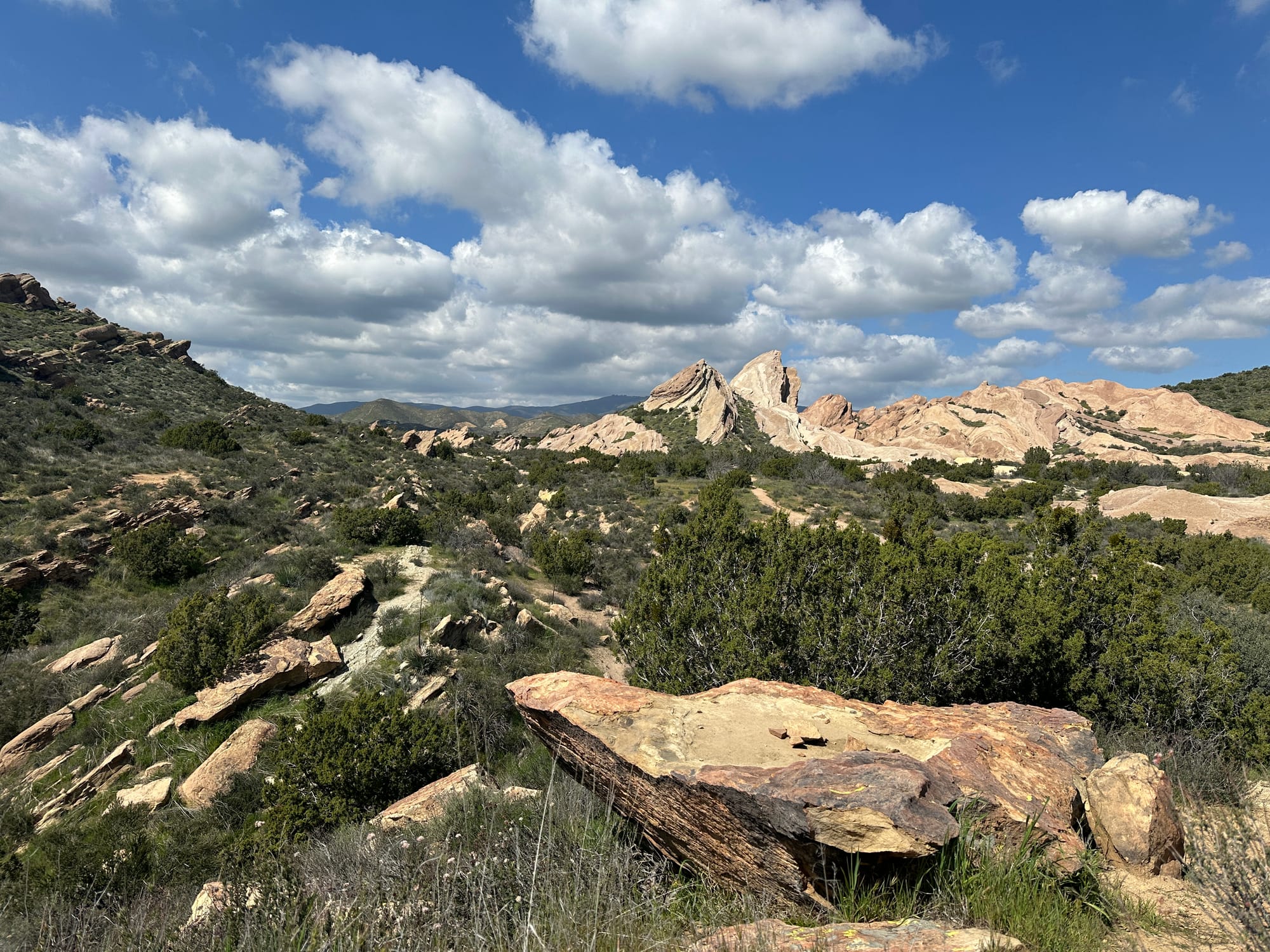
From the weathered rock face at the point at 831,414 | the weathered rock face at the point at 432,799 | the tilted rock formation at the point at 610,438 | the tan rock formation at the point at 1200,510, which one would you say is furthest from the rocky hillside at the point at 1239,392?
the weathered rock face at the point at 432,799

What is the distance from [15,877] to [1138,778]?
36.1ft

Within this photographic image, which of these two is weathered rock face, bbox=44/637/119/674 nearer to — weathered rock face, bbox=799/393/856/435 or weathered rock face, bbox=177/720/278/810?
weathered rock face, bbox=177/720/278/810

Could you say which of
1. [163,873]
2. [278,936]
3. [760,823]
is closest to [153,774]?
[163,873]

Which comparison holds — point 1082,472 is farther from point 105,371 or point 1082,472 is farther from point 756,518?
point 105,371

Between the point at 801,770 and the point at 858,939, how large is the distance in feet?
2.97

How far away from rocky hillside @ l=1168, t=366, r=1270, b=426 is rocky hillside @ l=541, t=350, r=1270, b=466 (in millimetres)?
2824

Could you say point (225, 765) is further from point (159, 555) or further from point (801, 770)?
point (159, 555)

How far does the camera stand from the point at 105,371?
41.2 metres

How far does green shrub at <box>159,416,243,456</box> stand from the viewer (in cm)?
2789

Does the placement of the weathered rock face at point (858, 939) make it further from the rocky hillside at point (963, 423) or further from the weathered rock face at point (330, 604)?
the rocky hillside at point (963, 423)

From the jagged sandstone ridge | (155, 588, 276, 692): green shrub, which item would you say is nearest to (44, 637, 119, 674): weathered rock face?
(155, 588, 276, 692): green shrub

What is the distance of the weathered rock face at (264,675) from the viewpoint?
28.7 ft

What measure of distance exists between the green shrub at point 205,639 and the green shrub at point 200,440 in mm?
22296

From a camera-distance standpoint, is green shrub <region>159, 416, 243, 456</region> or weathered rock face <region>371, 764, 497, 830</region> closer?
weathered rock face <region>371, 764, 497, 830</region>
